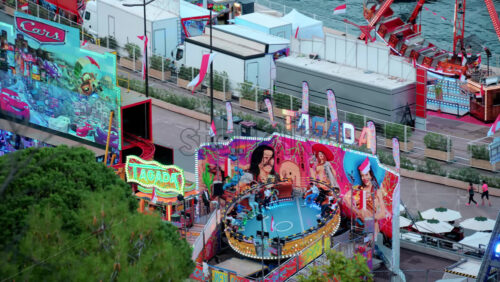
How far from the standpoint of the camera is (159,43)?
76.6m

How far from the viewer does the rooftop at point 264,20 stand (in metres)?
76.8

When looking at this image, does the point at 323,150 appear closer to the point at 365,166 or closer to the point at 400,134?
the point at 365,166

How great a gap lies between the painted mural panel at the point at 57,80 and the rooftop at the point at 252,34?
1934 centimetres

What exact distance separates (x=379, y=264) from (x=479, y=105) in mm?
23563

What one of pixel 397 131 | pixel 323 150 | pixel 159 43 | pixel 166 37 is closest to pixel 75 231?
pixel 323 150

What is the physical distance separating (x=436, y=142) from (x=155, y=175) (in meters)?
18.9

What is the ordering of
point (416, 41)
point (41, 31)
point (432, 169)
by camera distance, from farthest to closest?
point (416, 41), point (432, 169), point (41, 31)

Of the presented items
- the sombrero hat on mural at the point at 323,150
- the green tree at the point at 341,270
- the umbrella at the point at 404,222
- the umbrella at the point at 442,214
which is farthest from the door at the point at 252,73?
the green tree at the point at 341,270

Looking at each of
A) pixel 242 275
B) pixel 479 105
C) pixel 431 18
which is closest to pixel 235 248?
pixel 242 275

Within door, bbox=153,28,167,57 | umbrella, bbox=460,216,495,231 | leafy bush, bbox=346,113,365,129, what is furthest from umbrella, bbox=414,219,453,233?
door, bbox=153,28,167,57

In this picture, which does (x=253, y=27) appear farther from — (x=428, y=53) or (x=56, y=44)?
(x=56, y=44)

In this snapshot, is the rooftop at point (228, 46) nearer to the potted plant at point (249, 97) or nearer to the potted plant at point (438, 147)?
the potted plant at point (249, 97)

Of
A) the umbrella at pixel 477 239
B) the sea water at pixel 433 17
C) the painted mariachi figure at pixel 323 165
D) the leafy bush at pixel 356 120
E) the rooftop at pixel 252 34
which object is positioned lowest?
the sea water at pixel 433 17

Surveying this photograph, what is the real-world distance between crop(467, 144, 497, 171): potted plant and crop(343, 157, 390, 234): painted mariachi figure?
1509 centimetres
